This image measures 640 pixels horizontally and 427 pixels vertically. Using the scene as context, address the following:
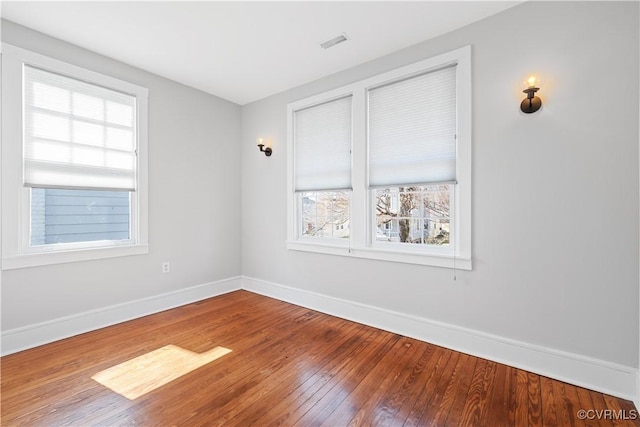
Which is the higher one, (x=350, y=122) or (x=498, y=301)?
(x=350, y=122)

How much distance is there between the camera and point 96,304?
2854 millimetres

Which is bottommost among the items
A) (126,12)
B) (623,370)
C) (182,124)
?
(623,370)

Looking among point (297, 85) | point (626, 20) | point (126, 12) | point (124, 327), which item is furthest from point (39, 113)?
point (626, 20)

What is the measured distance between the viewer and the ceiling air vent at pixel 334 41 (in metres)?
2.56

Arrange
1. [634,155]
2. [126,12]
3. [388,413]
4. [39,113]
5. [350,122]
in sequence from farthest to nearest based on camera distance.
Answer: [350,122] → [39,113] → [126,12] → [634,155] → [388,413]

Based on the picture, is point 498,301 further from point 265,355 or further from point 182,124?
point 182,124

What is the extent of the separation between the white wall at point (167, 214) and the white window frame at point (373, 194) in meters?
1.05

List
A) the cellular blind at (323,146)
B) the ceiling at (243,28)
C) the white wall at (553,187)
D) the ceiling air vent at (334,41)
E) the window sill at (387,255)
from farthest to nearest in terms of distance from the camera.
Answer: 1. the cellular blind at (323,146)
2. the ceiling air vent at (334,41)
3. the window sill at (387,255)
4. the ceiling at (243,28)
5. the white wall at (553,187)

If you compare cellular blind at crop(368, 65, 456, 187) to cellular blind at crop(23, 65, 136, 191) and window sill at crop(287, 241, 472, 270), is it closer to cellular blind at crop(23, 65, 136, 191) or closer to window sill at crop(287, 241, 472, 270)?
window sill at crop(287, 241, 472, 270)

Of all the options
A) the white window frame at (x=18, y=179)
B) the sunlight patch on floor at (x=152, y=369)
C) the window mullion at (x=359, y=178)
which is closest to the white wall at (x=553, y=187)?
the window mullion at (x=359, y=178)

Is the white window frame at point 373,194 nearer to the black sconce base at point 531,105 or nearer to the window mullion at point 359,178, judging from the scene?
the window mullion at point 359,178

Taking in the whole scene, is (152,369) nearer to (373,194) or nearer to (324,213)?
(324,213)

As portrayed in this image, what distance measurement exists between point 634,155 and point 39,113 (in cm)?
462

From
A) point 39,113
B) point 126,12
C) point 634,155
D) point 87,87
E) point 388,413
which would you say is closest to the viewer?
point 388,413
